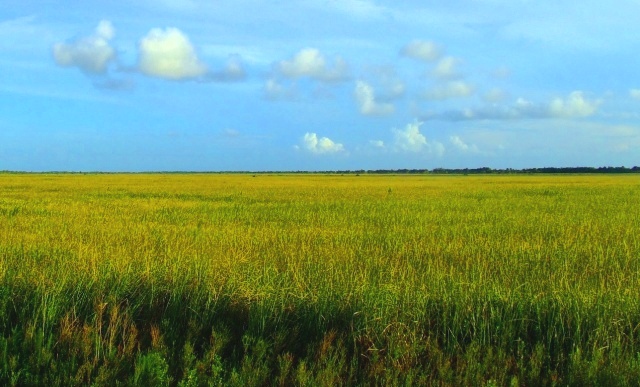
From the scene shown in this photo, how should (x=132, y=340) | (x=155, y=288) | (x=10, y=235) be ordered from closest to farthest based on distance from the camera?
(x=132, y=340) → (x=155, y=288) → (x=10, y=235)

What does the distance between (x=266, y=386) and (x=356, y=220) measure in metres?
10.0

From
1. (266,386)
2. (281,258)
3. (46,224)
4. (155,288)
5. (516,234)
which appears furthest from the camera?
(46,224)

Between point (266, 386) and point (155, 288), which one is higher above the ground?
point (155, 288)

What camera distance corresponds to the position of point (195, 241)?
8875mm

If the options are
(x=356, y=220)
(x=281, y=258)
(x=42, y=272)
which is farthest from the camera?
(x=356, y=220)

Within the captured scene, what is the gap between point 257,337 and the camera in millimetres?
3932

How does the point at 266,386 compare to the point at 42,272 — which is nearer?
the point at 266,386

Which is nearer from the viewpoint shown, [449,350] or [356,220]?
[449,350]

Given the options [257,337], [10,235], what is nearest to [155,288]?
[257,337]

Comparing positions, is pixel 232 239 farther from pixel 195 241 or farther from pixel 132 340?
pixel 132 340

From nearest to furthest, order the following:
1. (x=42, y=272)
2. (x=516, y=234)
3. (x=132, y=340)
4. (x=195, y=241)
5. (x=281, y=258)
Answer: (x=132, y=340) → (x=42, y=272) → (x=281, y=258) → (x=195, y=241) → (x=516, y=234)

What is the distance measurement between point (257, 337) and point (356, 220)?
9452 mm

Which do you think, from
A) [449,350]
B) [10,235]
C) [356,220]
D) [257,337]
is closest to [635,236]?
[356,220]

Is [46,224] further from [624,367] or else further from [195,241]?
[624,367]
